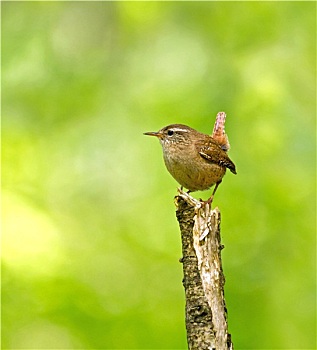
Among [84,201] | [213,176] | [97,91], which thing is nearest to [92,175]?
[84,201]

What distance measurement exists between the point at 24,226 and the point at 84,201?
5.27 feet

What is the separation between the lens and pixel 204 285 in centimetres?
370

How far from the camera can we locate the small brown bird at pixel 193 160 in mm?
5355

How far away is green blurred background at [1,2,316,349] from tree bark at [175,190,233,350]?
208cm

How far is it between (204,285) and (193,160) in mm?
1808

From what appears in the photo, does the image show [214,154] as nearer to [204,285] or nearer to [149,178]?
[149,178]

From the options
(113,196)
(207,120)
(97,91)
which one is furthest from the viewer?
(97,91)

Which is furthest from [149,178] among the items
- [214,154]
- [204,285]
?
[204,285]

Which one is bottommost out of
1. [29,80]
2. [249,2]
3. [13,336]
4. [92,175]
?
[13,336]

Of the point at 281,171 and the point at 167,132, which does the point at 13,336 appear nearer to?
the point at 167,132

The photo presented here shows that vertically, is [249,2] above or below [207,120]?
above

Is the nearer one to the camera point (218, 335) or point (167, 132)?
point (218, 335)

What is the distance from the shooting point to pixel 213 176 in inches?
213

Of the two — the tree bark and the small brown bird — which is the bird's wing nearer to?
the small brown bird
